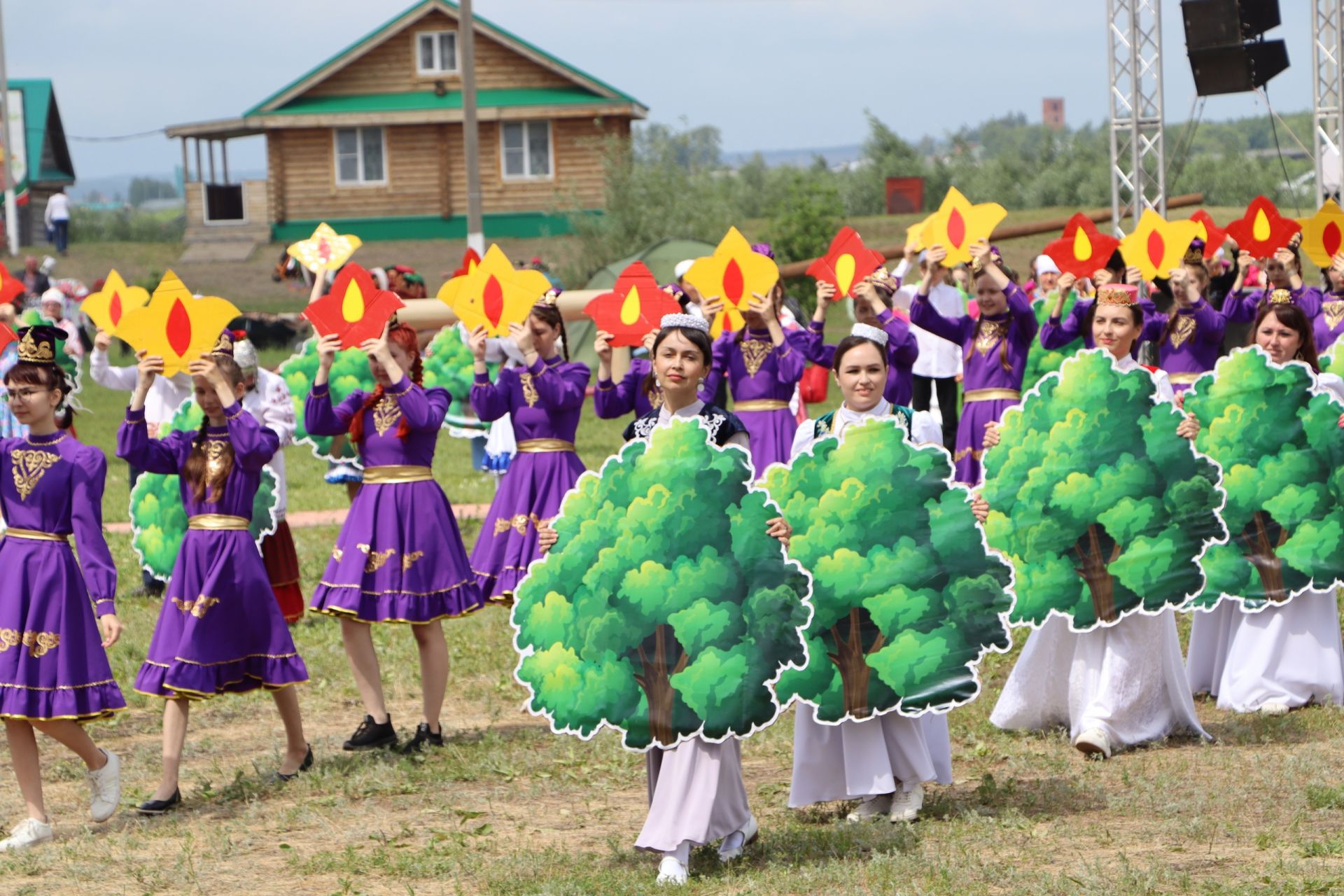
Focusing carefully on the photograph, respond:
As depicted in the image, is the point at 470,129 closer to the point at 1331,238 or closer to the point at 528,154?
the point at 1331,238

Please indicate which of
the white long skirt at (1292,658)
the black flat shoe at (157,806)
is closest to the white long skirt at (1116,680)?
the white long skirt at (1292,658)

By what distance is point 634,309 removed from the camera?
7.36m

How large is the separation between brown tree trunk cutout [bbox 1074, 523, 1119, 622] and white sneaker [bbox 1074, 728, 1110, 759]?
0.44 m

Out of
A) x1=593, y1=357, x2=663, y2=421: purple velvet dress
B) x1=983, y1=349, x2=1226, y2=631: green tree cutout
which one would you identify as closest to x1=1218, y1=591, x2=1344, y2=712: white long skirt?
x1=983, y1=349, x2=1226, y2=631: green tree cutout

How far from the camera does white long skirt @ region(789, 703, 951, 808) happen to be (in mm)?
5820

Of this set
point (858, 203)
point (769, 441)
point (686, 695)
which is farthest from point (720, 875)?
point (858, 203)

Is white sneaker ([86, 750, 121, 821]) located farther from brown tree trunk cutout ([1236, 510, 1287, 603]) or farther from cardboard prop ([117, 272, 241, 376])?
brown tree trunk cutout ([1236, 510, 1287, 603])

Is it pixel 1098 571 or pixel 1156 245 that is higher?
pixel 1156 245

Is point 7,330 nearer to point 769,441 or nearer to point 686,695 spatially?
point 686,695

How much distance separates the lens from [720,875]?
5.37 m

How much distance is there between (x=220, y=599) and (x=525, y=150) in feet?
112

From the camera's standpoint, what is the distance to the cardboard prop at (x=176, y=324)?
6496 millimetres

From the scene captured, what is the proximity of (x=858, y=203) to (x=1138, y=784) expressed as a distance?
3891 cm

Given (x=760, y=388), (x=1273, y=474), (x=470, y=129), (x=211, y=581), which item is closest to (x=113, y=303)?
(x=211, y=581)
